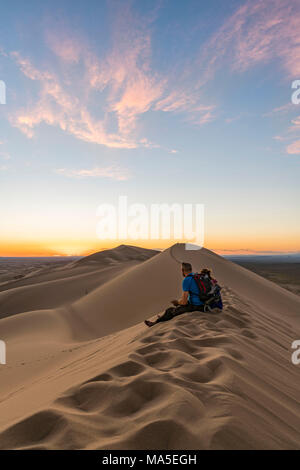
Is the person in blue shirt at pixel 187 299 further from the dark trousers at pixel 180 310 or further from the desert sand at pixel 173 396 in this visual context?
the desert sand at pixel 173 396

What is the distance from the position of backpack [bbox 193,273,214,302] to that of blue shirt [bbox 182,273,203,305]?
0.21ft

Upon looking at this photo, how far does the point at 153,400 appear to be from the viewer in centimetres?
222

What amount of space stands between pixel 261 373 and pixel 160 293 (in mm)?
10122

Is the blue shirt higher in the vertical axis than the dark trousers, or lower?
higher

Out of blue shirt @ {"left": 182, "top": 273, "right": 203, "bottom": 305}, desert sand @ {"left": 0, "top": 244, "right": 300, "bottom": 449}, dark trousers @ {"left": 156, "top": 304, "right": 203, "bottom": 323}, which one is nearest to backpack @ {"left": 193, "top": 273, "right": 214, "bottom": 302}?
blue shirt @ {"left": 182, "top": 273, "right": 203, "bottom": 305}

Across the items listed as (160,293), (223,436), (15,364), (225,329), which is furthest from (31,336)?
(223,436)

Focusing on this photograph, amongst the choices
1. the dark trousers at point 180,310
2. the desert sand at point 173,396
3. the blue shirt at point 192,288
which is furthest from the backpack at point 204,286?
the desert sand at point 173,396

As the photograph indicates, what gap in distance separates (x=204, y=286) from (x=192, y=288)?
0.84ft

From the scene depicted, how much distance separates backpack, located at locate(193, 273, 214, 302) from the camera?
5738mm

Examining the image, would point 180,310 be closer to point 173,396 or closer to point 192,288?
point 192,288

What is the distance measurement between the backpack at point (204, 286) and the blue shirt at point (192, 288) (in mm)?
63

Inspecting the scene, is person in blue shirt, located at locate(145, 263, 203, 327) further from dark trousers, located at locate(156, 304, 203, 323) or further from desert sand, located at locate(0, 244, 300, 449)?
desert sand, located at locate(0, 244, 300, 449)

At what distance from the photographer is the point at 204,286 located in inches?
227
